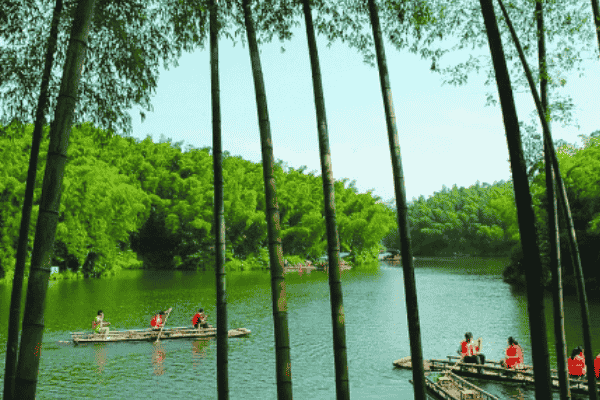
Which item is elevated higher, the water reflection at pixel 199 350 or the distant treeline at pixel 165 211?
the distant treeline at pixel 165 211

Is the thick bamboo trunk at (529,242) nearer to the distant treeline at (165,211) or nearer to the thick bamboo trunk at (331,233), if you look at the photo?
the thick bamboo trunk at (331,233)

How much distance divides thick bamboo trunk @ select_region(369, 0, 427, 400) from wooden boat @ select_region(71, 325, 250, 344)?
533 inches

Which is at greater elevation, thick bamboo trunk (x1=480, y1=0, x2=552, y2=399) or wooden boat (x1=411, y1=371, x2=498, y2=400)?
thick bamboo trunk (x1=480, y1=0, x2=552, y2=399)

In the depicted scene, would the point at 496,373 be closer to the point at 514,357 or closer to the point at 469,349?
the point at 514,357

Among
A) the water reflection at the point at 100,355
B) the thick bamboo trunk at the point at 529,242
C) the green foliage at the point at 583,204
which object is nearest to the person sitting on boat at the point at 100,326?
the water reflection at the point at 100,355

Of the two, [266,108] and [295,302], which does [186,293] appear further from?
[266,108]

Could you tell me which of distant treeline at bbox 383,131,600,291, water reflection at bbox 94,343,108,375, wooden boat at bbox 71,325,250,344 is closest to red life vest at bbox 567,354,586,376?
distant treeline at bbox 383,131,600,291

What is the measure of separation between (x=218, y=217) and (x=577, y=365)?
9043 mm

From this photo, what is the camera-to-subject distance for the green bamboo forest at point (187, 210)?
1059 inches

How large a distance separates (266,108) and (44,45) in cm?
287

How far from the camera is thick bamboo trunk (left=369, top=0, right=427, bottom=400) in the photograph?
5.45 meters

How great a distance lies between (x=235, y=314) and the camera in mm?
23219

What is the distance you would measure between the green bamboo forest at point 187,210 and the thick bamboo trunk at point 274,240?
7.50 feet

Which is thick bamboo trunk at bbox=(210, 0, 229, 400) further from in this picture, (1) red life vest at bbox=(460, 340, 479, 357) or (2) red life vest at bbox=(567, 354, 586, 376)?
(1) red life vest at bbox=(460, 340, 479, 357)
